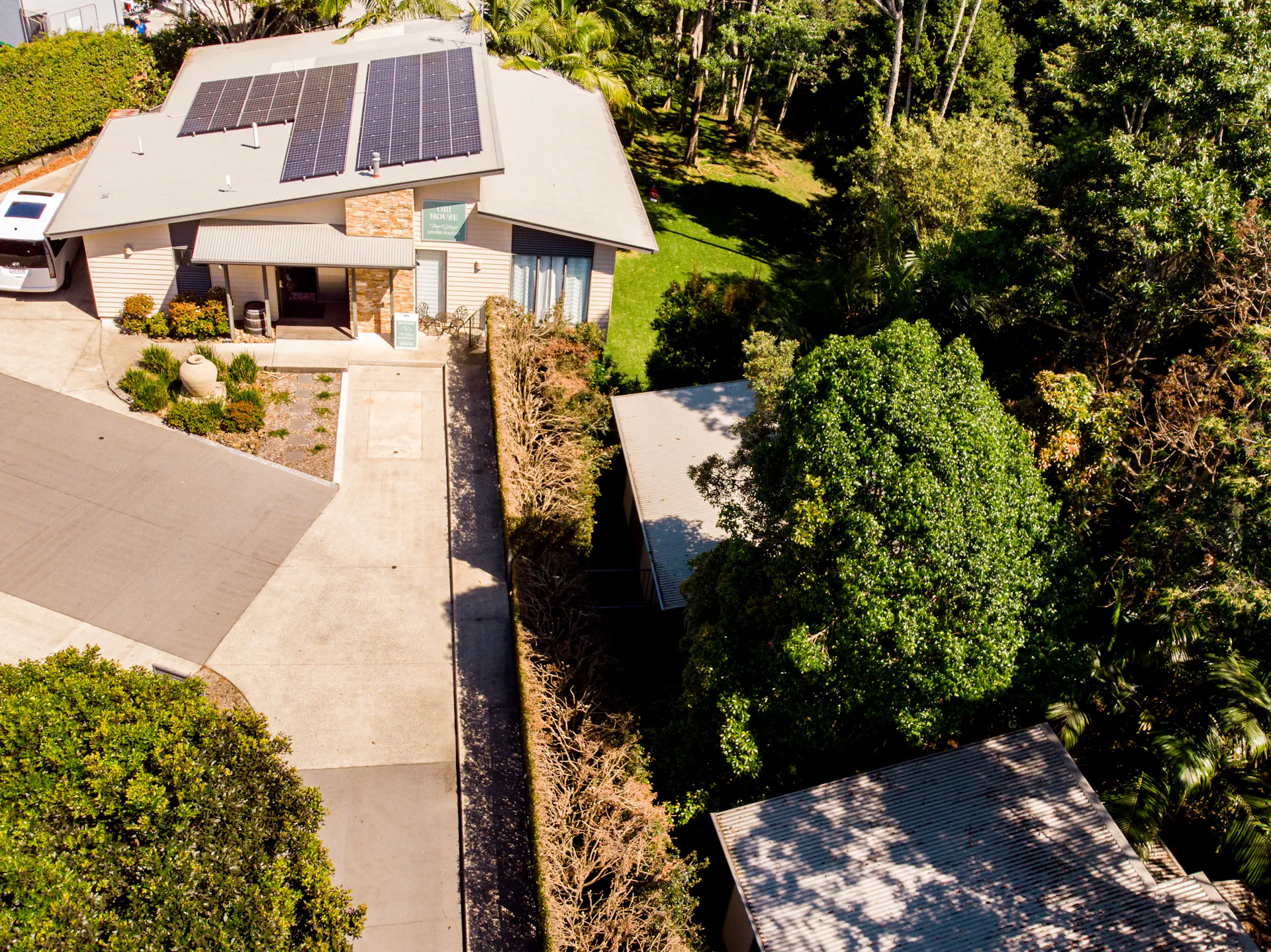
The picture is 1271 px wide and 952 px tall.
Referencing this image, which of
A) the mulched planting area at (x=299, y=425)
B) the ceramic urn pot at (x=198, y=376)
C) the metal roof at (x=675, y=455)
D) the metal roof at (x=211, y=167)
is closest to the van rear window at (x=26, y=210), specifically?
the metal roof at (x=211, y=167)

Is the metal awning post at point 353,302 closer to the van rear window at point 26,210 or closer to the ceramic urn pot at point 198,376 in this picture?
the ceramic urn pot at point 198,376

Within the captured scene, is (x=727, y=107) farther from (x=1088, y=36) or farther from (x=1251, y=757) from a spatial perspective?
(x=1251, y=757)

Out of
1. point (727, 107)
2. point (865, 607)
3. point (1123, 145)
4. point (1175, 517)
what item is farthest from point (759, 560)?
point (727, 107)

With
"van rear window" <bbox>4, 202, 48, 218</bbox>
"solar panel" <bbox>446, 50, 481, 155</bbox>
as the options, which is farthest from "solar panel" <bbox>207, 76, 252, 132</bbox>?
"solar panel" <bbox>446, 50, 481, 155</bbox>

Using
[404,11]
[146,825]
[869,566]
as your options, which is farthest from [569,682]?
[404,11]

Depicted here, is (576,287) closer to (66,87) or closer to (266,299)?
(266,299)

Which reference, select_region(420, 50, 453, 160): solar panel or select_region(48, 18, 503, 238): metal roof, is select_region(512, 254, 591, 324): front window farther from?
select_region(420, 50, 453, 160): solar panel
